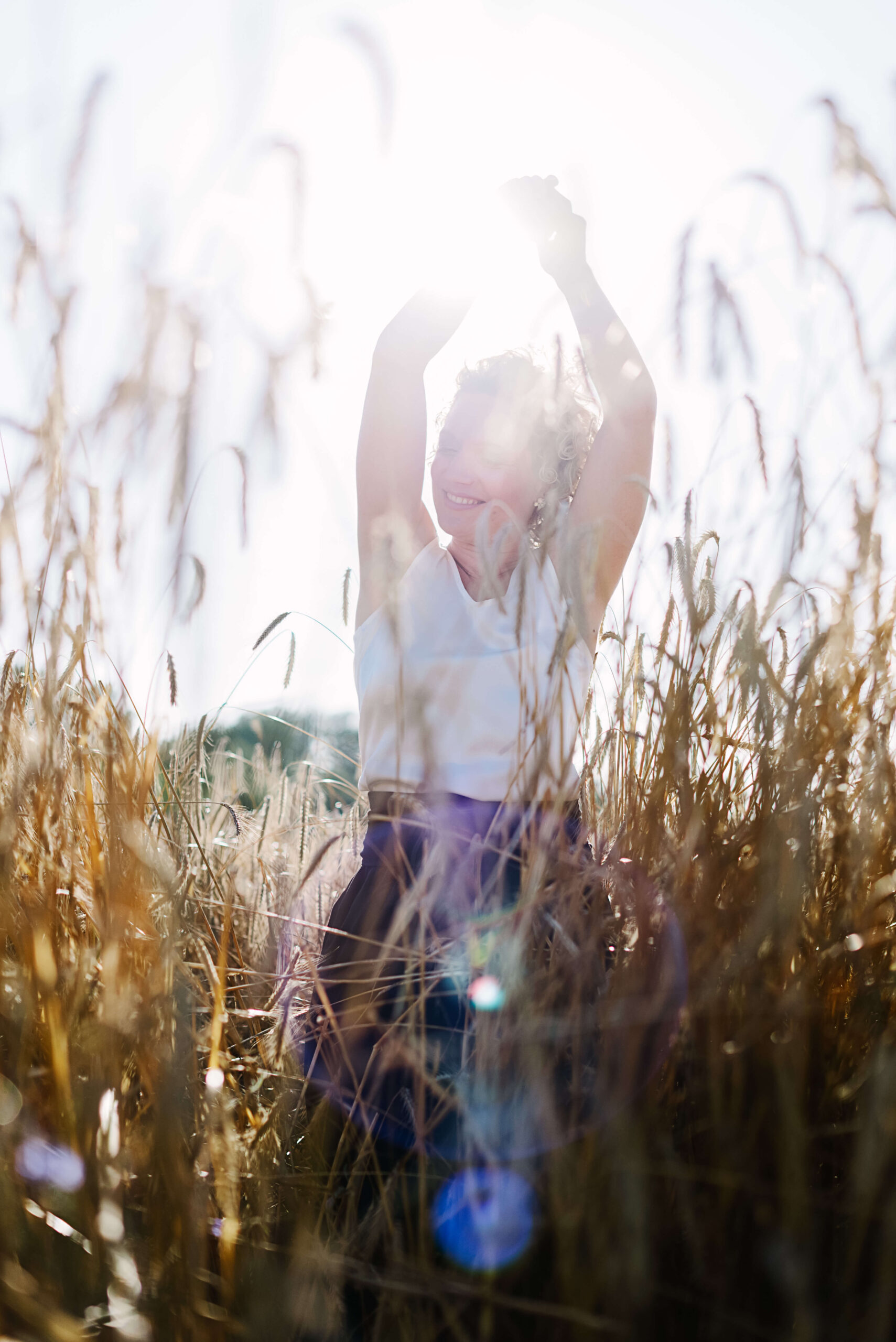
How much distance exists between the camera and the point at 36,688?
0.91 m

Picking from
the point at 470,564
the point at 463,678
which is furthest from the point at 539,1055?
the point at 470,564

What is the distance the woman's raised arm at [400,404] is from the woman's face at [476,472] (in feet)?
0.27

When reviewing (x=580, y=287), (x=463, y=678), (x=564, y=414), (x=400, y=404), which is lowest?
(x=463, y=678)

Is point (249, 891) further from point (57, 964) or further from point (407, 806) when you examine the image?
point (57, 964)

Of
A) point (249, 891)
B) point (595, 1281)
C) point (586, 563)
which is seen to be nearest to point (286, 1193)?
point (595, 1281)

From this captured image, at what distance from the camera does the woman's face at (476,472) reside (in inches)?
62.7

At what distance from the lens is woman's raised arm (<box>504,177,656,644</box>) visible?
4.05ft

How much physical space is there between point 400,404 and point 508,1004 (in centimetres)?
123

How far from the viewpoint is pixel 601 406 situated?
123cm

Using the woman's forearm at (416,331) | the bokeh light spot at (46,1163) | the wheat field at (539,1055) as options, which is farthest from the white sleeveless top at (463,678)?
the bokeh light spot at (46,1163)

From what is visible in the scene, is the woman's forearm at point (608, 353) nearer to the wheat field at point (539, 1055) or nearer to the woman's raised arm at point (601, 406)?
the woman's raised arm at point (601, 406)

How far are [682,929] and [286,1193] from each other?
448 mm

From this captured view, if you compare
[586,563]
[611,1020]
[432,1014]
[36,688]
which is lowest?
[432,1014]

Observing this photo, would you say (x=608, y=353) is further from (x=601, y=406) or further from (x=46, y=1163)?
(x=46, y=1163)
